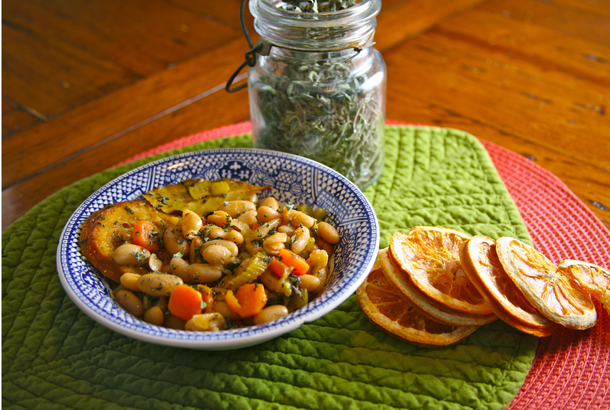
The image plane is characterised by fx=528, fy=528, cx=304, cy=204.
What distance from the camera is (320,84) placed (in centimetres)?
143

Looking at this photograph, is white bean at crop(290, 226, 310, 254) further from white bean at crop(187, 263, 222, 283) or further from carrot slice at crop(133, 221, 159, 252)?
carrot slice at crop(133, 221, 159, 252)

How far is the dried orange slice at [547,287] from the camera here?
1.07 m

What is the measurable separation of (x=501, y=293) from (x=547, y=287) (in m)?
0.11

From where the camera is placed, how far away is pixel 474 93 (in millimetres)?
2152

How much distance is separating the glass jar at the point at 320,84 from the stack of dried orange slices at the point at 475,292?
416mm

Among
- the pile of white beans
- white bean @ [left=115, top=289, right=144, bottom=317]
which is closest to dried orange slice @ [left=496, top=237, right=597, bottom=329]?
the pile of white beans

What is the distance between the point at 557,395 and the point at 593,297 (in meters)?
0.26

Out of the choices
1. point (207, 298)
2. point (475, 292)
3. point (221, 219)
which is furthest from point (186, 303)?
point (475, 292)

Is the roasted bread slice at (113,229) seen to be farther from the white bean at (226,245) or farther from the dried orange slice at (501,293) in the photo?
the dried orange slice at (501,293)

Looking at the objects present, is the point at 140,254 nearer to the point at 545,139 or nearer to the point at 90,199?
the point at 90,199

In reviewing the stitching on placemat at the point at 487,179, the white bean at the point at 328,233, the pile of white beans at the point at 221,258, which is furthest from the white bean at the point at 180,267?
the stitching on placemat at the point at 487,179

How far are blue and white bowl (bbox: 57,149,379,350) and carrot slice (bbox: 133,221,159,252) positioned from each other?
115 mm

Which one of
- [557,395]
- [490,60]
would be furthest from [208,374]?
[490,60]

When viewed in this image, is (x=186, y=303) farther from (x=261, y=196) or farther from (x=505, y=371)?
(x=505, y=371)
